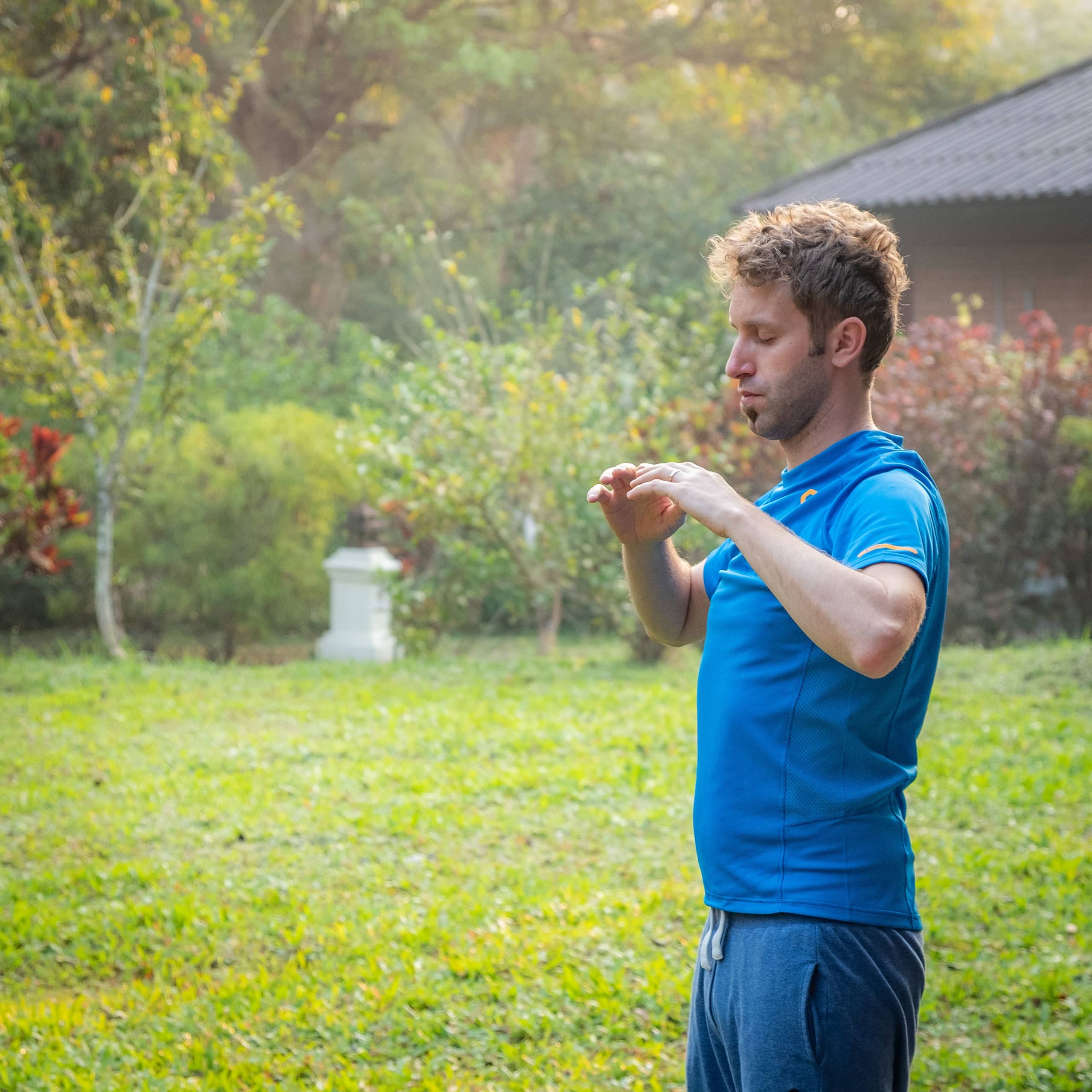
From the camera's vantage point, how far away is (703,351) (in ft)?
33.0

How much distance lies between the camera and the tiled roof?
39.7 ft

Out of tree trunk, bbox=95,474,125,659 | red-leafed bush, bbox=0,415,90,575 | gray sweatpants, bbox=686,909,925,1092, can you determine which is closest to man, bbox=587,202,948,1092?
gray sweatpants, bbox=686,909,925,1092

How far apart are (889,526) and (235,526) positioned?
9196mm

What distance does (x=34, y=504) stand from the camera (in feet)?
28.7

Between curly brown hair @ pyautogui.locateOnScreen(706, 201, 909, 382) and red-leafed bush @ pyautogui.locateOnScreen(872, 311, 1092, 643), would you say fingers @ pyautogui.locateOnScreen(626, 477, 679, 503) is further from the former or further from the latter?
red-leafed bush @ pyautogui.locateOnScreen(872, 311, 1092, 643)

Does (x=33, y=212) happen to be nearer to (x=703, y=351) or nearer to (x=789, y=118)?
(x=703, y=351)

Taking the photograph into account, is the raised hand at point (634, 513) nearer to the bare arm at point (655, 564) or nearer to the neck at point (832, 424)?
the bare arm at point (655, 564)

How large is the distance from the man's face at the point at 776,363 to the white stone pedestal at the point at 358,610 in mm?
8198

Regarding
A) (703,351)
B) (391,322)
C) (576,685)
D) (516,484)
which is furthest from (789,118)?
(576,685)

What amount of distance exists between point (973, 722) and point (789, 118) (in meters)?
17.3

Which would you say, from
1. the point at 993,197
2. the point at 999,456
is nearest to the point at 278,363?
the point at 993,197

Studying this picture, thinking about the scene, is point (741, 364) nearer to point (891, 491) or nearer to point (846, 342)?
point (846, 342)

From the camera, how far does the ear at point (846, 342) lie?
5.76 ft

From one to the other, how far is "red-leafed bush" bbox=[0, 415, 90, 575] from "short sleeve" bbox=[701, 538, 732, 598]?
7.27 meters
